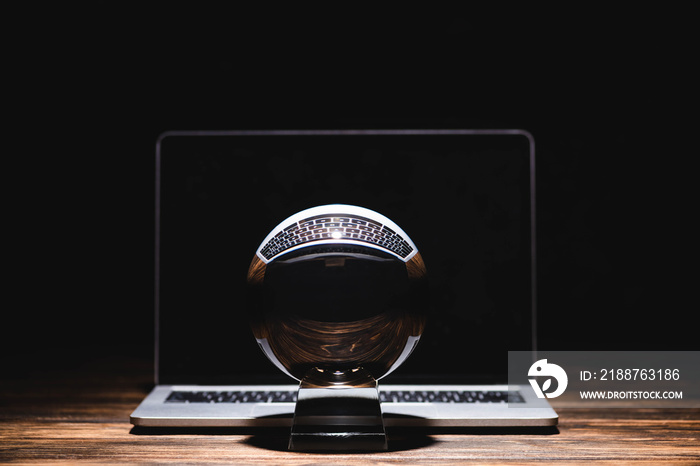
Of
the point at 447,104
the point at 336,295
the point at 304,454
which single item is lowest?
the point at 304,454

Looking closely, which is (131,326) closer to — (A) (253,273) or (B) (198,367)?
(B) (198,367)

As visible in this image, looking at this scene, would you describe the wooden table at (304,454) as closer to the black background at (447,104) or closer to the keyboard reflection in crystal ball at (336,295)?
the keyboard reflection in crystal ball at (336,295)

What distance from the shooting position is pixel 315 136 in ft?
3.26

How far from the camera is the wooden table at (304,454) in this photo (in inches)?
26.9

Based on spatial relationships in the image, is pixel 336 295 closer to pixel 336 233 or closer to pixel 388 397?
pixel 336 233

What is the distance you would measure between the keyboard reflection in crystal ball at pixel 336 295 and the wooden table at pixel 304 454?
88mm

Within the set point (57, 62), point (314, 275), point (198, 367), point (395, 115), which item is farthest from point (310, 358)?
point (57, 62)

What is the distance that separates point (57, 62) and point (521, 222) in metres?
0.90

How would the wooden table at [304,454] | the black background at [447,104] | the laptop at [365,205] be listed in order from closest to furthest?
the wooden table at [304,454]
the laptop at [365,205]
the black background at [447,104]

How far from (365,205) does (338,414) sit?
34cm

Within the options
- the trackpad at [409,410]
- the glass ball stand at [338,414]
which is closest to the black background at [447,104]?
the trackpad at [409,410]

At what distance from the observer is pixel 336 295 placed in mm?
691

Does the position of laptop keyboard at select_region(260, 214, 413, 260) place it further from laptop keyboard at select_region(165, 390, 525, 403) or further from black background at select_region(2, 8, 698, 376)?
black background at select_region(2, 8, 698, 376)

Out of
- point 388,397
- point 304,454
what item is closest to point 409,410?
point 388,397
